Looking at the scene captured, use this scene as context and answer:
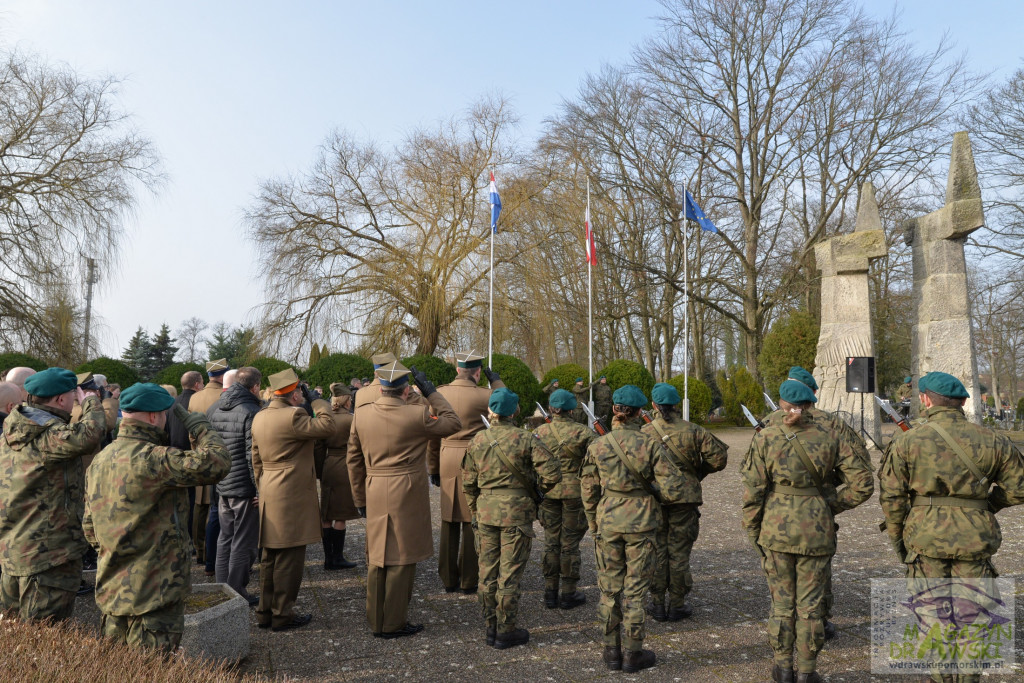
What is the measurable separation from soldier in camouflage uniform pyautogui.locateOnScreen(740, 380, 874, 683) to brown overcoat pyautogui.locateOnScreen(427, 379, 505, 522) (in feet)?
8.15

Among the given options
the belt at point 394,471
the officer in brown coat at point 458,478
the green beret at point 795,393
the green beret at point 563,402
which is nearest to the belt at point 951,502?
the green beret at point 795,393

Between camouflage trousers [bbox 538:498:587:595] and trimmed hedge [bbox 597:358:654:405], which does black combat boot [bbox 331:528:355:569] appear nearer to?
camouflage trousers [bbox 538:498:587:595]

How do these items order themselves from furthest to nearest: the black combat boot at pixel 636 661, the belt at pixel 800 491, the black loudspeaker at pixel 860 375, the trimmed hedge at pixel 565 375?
the trimmed hedge at pixel 565 375, the black loudspeaker at pixel 860 375, the black combat boot at pixel 636 661, the belt at pixel 800 491

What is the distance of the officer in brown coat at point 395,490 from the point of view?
496cm

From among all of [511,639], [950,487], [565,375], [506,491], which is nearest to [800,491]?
[950,487]

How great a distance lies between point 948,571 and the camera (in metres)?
3.98

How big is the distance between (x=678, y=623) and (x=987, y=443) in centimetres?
242

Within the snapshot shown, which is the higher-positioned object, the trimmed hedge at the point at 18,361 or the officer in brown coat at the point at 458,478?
the trimmed hedge at the point at 18,361

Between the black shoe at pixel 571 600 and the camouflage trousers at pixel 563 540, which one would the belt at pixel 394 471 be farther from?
the black shoe at pixel 571 600

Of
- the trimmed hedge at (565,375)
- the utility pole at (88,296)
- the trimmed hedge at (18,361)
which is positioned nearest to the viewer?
the trimmed hedge at (18,361)

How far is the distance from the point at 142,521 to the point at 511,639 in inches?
96.1

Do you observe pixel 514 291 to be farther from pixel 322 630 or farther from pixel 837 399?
pixel 322 630
